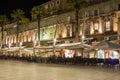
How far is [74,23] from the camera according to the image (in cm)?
5975

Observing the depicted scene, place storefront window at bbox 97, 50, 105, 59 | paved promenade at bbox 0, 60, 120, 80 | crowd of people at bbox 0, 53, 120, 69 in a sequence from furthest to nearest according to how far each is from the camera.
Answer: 1. storefront window at bbox 97, 50, 105, 59
2. crowd of people at bbox 0, 53, 120, 69
3. paved promenade at bbox 0, 60, 120, 80

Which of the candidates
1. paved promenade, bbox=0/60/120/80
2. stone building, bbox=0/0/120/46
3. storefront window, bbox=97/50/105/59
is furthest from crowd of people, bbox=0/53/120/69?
stone building, bbox=0/0/120/46

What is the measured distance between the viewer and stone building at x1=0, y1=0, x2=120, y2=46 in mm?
48750

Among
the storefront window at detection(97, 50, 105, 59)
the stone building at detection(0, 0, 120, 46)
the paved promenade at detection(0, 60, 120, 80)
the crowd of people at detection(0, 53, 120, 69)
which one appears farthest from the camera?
the stone building at detection(0, 0, 120, 46)

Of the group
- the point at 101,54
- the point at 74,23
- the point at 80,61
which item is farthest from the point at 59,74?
the point at 74,23

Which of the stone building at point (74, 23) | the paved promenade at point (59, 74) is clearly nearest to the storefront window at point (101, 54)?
the stone building at point (74, 23)

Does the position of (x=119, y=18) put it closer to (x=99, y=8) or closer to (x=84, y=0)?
(x=99, y=8)

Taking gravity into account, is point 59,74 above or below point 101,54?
below

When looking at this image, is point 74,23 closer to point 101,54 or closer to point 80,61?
point 101,54

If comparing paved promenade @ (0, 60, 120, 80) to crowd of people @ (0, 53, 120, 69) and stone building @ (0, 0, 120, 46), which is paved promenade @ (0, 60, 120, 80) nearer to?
crowd of people @ (0, 53, 120, 69)

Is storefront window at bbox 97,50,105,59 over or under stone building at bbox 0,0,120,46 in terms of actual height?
under

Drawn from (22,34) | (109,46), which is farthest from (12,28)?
(109,46)

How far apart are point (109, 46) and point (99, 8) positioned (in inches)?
827

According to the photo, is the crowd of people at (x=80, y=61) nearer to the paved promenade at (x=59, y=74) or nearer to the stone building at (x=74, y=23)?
the paved promenade at (x=59, y=74)
